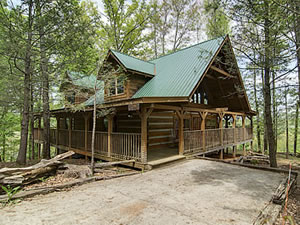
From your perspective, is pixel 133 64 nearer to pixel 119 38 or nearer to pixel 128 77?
pixel 128 77

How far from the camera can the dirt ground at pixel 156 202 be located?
10.3ft

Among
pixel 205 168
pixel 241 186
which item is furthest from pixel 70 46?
pixel 241 186

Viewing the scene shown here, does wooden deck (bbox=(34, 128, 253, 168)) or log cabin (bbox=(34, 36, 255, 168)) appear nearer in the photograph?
log cabin (bbox=(34, 36, 255, 168))

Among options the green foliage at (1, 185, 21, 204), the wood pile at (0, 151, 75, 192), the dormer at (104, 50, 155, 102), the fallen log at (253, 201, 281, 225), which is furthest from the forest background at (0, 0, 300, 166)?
the green foliage at (1, 185, 21, 204)

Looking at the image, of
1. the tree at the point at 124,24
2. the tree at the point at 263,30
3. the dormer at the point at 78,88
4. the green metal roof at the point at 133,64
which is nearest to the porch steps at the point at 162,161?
the dormer at the point at 78,88

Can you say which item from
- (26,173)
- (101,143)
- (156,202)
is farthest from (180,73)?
(26,173)

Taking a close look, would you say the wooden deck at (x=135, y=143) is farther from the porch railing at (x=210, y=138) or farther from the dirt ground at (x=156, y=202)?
the dirt ground at (x=156, y=202)

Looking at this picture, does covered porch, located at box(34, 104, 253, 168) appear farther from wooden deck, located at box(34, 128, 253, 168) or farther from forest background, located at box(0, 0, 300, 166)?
forest background, located at box(0, 0, 300, 166)

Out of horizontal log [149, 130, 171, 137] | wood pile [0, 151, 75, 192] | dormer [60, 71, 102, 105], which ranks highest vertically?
dormer [60, 71, 102, 105]

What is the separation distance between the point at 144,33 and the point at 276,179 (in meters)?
19.2

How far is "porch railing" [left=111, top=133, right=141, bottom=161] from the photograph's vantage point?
7.27 m

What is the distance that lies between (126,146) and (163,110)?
3.23 meters

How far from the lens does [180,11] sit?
19844mm

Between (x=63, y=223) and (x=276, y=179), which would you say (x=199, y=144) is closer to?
(x=276, y=179)
